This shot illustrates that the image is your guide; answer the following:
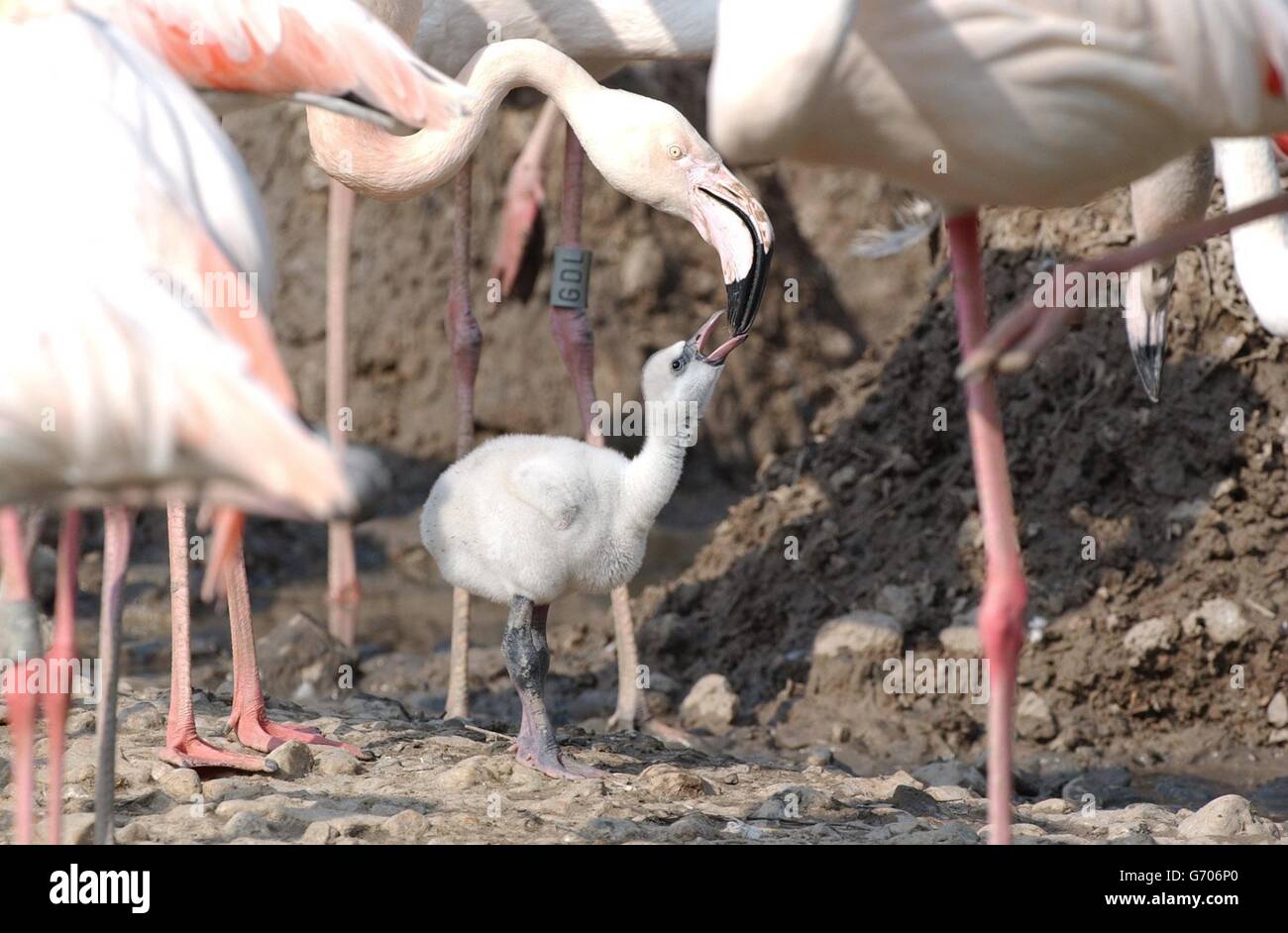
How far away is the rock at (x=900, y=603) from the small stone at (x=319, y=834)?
249 cm

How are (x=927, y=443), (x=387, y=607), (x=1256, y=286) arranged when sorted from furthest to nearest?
(x=387, y=607)
(x=927, y=443)
(x=1256, y=286)

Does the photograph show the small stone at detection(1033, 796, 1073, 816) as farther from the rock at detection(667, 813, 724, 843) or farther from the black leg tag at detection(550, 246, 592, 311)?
the black leg tag at detection(550, 246, 592, 311)

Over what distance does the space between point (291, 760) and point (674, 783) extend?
850mm

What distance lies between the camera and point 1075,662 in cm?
521

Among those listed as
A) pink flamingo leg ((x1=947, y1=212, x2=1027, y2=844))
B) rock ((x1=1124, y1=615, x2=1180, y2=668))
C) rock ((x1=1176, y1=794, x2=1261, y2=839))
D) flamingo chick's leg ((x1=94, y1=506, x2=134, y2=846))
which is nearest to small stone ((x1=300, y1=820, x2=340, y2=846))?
flamingo chick's leg ((x1=94, y1=506, x2=134, y2=846))

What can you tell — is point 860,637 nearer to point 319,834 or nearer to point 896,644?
point 896,644

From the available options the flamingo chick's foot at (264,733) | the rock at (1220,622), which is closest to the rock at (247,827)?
the flamingo chick's foot at (264,733)

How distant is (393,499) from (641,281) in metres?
1.60

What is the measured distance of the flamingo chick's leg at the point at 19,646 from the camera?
300 centimetres

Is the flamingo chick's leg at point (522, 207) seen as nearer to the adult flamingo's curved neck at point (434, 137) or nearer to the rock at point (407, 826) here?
the adult flamingo's curved neck at point (434, 137)

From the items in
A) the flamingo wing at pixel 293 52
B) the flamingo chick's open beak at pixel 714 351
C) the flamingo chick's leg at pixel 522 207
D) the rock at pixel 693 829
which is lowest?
the rock at pixel 693 829

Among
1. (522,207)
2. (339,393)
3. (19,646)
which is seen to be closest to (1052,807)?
(19,646)
